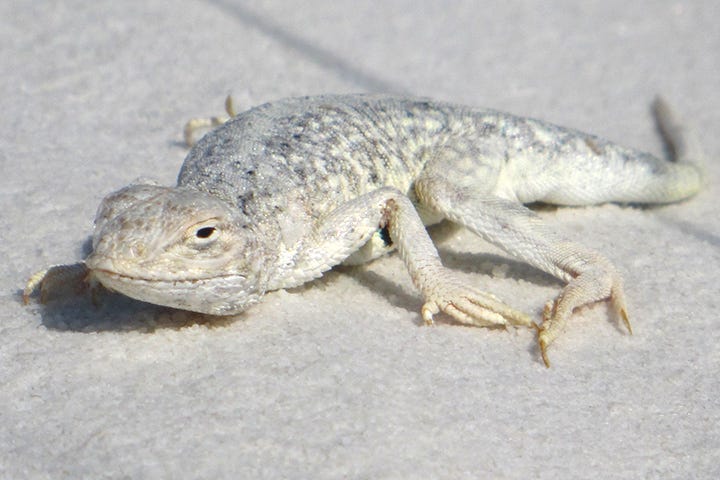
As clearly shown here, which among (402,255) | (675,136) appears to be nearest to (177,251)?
(402,255)

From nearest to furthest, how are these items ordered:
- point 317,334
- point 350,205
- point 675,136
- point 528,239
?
1. point 317,334
2. point 350,205
3. point 528,239
4. point 675,136

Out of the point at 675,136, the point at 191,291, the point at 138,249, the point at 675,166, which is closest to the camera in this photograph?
the point at 138,249

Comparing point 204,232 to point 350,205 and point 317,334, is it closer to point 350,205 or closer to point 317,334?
point 317,334

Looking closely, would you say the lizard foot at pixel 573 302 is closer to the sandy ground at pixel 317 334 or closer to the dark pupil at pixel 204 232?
the sandy ground at pixel 317 334

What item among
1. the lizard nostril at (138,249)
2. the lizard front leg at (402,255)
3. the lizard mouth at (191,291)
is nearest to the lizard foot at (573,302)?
the lizard front leg at (402,255)

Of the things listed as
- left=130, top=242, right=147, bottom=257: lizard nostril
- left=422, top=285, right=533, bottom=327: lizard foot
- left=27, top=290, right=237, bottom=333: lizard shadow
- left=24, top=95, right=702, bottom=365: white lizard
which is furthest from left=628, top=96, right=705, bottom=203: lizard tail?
left=130, top=242, right=147, bottom=257: lizard nostril

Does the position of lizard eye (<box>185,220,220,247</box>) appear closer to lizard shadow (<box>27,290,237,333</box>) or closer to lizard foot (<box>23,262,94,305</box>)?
lizard shadow (<box>27,290,237,333</box>)

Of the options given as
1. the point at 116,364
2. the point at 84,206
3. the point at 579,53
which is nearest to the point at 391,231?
the point at 116,364
